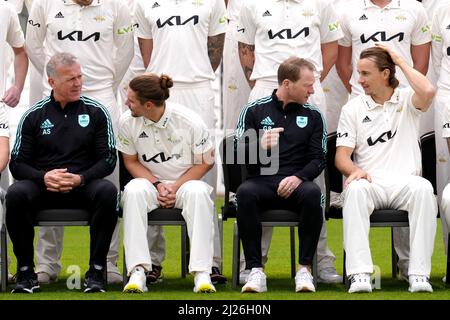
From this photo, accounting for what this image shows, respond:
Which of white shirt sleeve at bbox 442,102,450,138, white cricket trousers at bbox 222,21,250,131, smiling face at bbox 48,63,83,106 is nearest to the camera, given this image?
smiling face at bbox 48,63,83,106

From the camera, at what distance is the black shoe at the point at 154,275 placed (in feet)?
31.8

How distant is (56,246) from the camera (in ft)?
32.8

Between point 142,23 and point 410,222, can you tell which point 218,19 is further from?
point 410,222

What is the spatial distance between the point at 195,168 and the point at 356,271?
148 centimetres

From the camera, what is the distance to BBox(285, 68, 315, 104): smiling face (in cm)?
929

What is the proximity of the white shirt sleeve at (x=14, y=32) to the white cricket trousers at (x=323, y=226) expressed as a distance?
1.89 meters

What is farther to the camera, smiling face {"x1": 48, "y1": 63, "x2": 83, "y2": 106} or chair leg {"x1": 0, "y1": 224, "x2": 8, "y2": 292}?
smiling face {"x1": 48, "y1": 63, "x2": 83, "y2": 106}

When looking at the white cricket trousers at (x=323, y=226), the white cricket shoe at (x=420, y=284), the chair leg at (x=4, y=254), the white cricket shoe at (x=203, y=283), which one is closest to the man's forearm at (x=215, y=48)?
the white cricket trousers at (x=323, y=226)

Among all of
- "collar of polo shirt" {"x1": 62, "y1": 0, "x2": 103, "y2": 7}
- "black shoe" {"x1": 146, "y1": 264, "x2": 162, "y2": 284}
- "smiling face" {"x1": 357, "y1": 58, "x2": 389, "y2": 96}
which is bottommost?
"black shoe" {"x1": 146, "y1": 264, "x2": 162, "y2": 284}

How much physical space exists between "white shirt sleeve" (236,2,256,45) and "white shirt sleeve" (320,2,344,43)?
550 millimetres

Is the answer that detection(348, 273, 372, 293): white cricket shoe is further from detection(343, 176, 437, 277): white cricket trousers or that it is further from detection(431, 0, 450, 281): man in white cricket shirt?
detection(431, 0, 450, 281): man in white cricket shirt

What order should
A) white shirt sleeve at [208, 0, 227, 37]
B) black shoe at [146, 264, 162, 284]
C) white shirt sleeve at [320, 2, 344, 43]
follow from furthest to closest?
white shirt sleeve at [208, 0, 227, 37] < white shirt sleeve at [320, 2, 344, 43] < black shoe at [146, 264, 162, 284]

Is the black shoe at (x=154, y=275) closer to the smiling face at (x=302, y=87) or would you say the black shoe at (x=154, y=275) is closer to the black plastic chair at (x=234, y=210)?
the black plastic chair at (x=234, y=210)

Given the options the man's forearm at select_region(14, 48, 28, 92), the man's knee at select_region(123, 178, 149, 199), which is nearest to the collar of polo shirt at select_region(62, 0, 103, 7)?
the man's forearm at select_region(14, 48, 28, 92)
